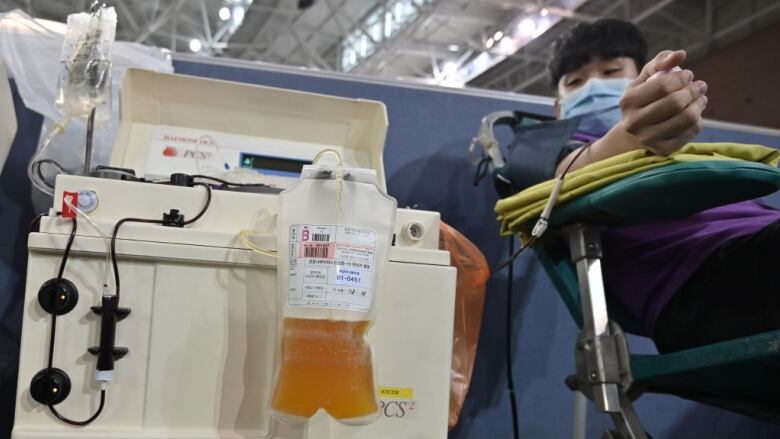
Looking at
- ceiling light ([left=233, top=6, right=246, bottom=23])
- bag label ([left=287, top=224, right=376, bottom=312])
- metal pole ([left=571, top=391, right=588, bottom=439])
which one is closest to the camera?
bag label ([left=287, top=224, right=376, bottom=312])

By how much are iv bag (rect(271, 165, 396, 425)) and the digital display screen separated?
1.58 feet

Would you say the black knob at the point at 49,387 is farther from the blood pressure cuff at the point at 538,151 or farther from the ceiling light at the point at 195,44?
the ceiling light at the point at 195,44

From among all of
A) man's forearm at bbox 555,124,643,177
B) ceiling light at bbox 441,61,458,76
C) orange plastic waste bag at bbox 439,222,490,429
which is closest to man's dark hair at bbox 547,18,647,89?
man's forearm at bbox 555,124,643,177

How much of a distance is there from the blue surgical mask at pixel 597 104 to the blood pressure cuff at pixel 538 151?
82mm

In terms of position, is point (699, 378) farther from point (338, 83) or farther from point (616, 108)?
point (338, 83)

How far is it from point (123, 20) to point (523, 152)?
5.00 m

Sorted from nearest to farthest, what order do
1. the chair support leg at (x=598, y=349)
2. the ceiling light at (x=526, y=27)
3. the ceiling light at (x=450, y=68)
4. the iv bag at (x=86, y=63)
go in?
the chair support leg at (x=598, y=349)
the iv bag at (x=86, y=63)
the ceiling light at (x=526, y=27)
the ceiling light at (x=450, y=68)

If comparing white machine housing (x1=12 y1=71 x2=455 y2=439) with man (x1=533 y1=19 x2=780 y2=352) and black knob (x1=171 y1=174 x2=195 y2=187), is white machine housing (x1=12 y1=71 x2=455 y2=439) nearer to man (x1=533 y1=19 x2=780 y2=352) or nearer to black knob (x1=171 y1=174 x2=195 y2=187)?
black knob (x1=171 y1=174 x2=195 y2=187)

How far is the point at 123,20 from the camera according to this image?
16.7ft

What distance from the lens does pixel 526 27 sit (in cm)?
474

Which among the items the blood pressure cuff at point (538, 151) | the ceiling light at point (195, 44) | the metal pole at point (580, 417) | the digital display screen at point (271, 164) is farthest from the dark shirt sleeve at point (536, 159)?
the ceiling light at point (195, 44)

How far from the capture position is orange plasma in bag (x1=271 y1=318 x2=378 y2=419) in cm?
66

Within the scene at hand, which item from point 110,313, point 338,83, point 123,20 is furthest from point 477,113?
point 123,20

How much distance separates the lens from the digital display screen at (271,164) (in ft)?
3.83
